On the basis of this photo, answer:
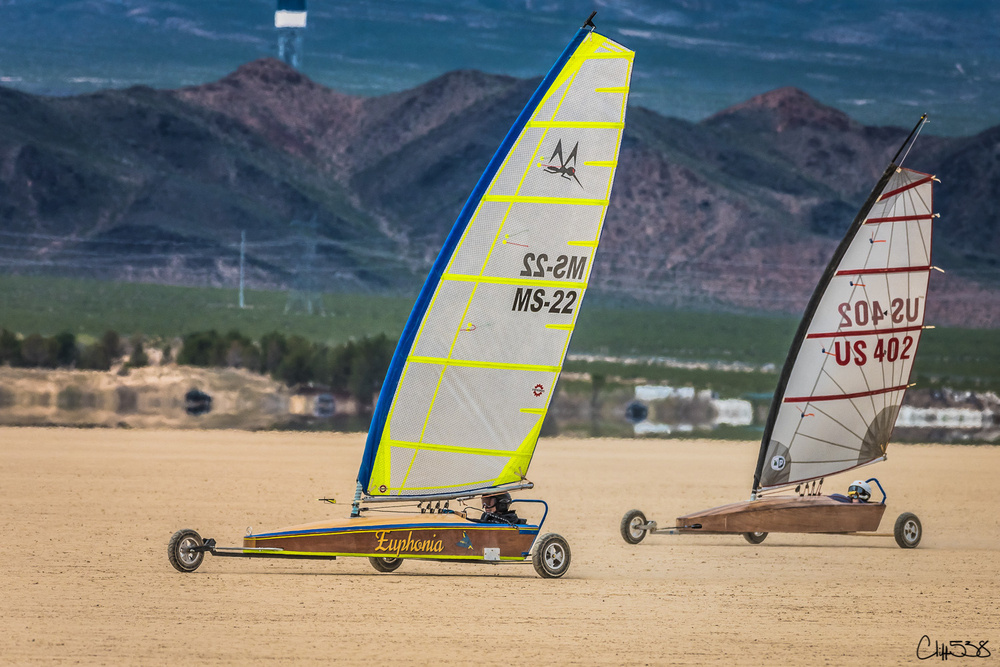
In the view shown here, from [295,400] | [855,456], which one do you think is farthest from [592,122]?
[295,400]

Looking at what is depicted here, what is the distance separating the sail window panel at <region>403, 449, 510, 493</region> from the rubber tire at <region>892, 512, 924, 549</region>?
716 cm

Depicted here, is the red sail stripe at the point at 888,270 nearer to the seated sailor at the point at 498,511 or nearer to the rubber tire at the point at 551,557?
the rubber tire at the point at 551,557

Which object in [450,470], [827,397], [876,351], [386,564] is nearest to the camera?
[450,470]

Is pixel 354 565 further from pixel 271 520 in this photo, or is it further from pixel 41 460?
pixel 41 460

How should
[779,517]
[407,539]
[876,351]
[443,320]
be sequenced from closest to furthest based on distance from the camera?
[407,539]
[443,320]
[779,517]
[876,351]

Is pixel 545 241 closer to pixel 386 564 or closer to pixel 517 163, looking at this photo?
pixel 517 163

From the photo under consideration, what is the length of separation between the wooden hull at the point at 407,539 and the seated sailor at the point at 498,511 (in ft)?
0.69

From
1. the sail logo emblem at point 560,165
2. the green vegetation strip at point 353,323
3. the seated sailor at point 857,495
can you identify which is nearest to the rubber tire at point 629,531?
the seated sailor at point 857,495

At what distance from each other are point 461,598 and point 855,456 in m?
8.88

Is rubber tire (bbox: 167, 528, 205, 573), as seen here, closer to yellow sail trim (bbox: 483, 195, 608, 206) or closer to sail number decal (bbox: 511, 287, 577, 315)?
sail number decal (bbox: 511, 287, 577, 315)

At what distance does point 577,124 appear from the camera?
17484 mm

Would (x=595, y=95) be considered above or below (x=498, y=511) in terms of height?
above

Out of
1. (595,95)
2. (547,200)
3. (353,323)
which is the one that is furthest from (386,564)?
(353,323)

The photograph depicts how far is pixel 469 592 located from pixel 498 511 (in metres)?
1.14
